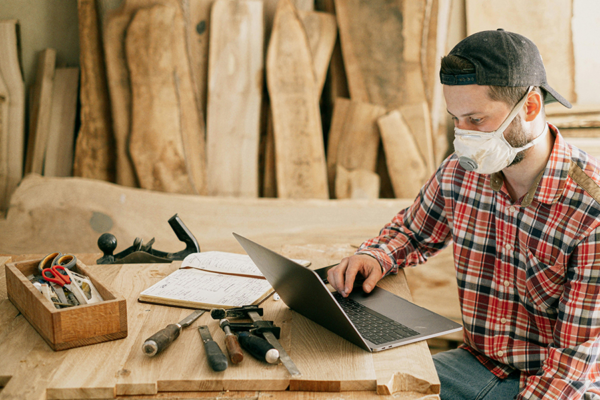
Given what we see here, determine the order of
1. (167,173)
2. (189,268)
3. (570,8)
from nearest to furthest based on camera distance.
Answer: (189,268) → (570,8) → (167,173)

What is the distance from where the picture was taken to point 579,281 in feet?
3.88

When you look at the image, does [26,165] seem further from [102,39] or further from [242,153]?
[242,153]

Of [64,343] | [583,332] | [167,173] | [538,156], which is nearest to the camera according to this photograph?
[64,343]

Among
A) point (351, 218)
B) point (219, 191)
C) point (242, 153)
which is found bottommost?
point (351, 218)

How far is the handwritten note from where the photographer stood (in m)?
1.27

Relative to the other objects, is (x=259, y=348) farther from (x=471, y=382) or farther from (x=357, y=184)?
(x=357, y=184)

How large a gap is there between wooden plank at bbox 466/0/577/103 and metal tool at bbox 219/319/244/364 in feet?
7.26

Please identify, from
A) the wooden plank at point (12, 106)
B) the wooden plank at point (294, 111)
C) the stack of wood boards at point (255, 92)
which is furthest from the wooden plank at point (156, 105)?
the wooden plank at point (12, 106)

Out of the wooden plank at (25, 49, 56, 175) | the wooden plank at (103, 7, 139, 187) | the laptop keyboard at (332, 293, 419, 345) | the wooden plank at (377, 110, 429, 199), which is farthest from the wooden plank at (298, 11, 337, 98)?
the laptop keyboard at (332, 293, 419, 345)

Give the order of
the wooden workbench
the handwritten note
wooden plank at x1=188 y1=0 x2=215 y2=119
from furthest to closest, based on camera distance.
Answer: wooden plank at x1=188 y1=0 x2=215 y2=119, the handwritten note, the wooden workbench

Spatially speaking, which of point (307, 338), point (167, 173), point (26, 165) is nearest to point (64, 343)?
point (307, 338)

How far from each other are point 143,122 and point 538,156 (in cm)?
204

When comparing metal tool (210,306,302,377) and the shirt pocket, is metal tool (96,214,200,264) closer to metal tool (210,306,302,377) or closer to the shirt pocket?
metal tool (210,306,302,377)

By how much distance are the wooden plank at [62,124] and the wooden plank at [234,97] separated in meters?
0.80
